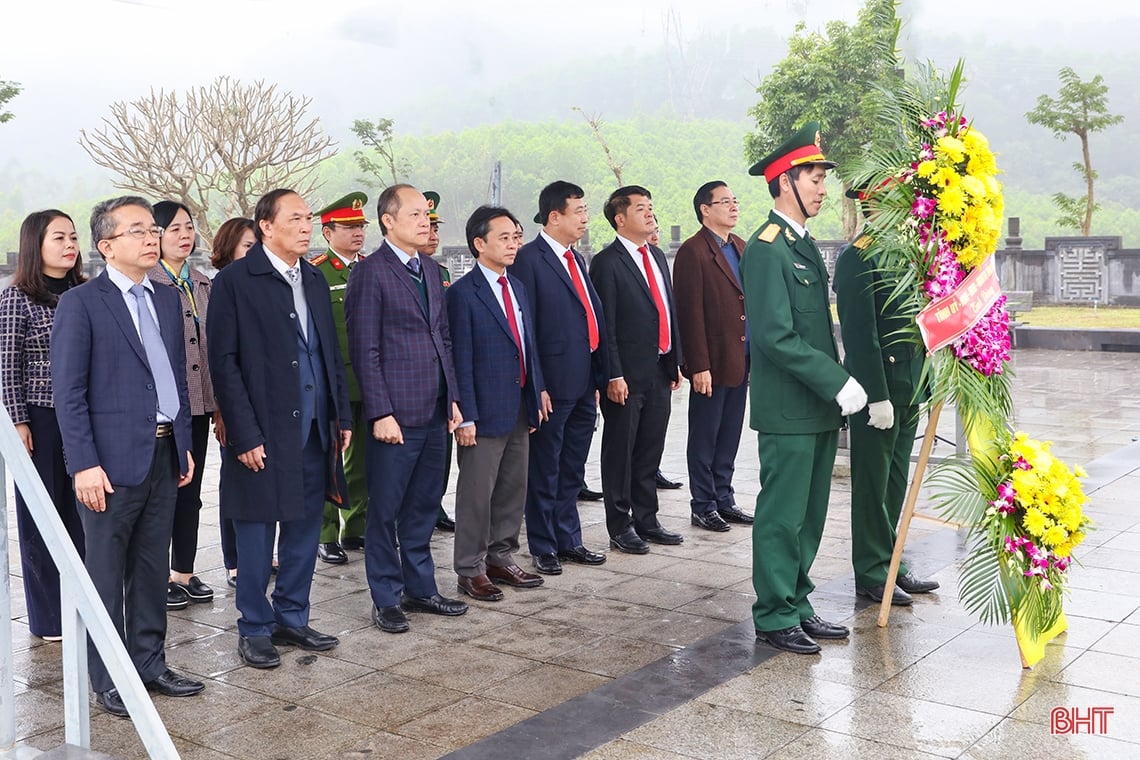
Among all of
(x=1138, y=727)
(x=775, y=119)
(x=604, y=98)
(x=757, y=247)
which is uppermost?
(x=604, y=98)

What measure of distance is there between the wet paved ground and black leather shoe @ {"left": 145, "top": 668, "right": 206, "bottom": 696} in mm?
40

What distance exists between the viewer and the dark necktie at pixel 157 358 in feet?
11.5

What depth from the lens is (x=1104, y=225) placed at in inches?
2074

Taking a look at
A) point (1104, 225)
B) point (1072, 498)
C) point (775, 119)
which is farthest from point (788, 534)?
point (1104, 225)

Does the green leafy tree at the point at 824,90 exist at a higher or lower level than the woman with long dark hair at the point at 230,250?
higher

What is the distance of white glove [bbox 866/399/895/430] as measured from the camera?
4.07 m

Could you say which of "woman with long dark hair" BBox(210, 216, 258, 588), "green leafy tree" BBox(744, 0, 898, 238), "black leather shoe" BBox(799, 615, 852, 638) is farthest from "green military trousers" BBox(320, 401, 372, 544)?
"green leafy tree" BBox(744, 0, 898, 238)

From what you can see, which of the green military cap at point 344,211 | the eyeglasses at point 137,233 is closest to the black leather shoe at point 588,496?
the green military cap at point 344,211

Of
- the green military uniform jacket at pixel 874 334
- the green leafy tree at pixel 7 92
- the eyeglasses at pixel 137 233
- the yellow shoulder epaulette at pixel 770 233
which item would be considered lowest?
the green military uniform jacket at pixel 874 334

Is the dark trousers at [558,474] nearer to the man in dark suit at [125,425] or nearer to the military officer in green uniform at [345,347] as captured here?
the military officer in green uniform at [345,347]

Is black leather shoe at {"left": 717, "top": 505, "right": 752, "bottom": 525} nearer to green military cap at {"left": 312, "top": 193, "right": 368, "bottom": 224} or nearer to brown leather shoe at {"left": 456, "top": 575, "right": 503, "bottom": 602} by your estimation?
brown leather shoe at {"left": 456, "top": 575, "right": 503, "bottom": 602}

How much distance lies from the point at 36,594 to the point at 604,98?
266 feet

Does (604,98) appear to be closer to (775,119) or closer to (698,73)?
(698,73)

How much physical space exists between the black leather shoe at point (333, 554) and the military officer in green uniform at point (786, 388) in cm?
203
